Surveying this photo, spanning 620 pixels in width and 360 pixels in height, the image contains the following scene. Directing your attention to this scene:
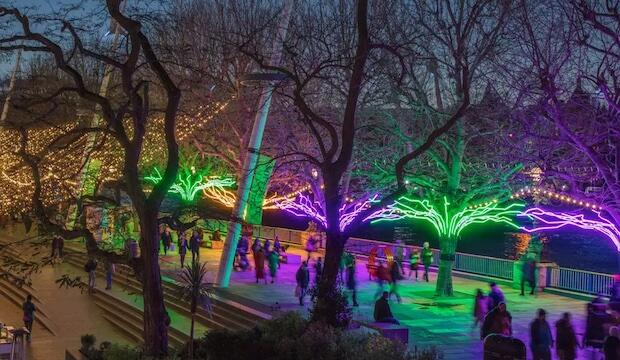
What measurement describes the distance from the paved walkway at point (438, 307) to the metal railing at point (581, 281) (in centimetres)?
74

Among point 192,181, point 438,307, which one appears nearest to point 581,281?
point 438,307

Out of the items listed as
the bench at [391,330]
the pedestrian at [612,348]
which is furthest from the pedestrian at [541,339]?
the bench at [391,330]

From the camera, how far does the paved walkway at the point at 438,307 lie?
1502 cm

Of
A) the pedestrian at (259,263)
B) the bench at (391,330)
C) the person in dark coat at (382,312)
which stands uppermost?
the pedestrian at (259,263)

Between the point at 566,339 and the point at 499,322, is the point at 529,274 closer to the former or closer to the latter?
the point at 499,322

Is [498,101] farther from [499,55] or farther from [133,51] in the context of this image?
[133,51]

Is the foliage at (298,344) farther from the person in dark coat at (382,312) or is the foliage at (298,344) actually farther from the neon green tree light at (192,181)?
the neon green tree light at (192,181)

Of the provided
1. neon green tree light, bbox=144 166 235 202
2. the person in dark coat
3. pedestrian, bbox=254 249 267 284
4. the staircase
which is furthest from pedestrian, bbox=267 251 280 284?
neon green tree light, bbox=144 166 235 202

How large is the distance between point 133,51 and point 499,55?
35.6 feet

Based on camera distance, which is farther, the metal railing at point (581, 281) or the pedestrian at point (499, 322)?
the metal railing at point (581, 281)

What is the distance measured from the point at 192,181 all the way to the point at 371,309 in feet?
→ 83.0

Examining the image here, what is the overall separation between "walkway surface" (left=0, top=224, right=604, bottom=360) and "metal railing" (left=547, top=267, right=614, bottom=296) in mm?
771

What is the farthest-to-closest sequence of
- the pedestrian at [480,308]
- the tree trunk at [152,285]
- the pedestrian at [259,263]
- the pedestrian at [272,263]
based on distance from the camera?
1. the pedestrian at [272,263]
2. the pedestrian at [259,263]
3. the pedestrian at [480,308]
4. the tree trunk at [152,285]

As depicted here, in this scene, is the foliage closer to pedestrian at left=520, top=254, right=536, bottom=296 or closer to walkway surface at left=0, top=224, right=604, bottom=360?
walkway surface at left=0, top=224, right=604, bottom=360
